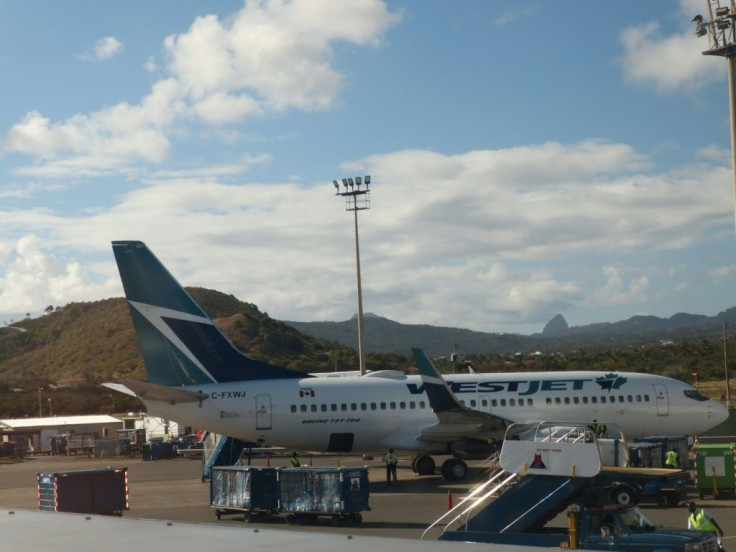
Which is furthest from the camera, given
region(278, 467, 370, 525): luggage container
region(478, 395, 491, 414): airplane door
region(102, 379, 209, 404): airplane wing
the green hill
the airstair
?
the green hill

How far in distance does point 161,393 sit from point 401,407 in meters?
8.97

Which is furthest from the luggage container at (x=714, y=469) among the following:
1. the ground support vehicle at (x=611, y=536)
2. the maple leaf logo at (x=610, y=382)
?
the ground support vehicle at (x=611, y=536)

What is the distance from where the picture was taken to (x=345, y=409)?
34.8 metres

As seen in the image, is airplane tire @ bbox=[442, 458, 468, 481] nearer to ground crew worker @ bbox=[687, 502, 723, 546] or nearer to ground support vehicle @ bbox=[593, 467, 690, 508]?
ground support vehicle @ bbox=[593, 467, 690, 508]

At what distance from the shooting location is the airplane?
110 feet

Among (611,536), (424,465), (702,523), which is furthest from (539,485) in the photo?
(424,465)

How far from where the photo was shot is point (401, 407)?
35.2 m

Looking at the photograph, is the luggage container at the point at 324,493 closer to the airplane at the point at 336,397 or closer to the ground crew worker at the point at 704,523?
the airplane at the point at 336,397

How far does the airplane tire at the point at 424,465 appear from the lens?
36.4 meters

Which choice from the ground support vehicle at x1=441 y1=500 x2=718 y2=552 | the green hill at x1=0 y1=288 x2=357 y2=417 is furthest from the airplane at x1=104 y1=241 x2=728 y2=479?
the green hill at x1=0 y1=288 x2=357 y2=417

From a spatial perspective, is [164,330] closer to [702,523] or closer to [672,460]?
[672,460]

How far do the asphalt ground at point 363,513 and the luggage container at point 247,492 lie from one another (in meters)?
0.30

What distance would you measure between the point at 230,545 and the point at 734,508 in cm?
1956

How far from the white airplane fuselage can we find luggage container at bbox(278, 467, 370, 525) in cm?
869
